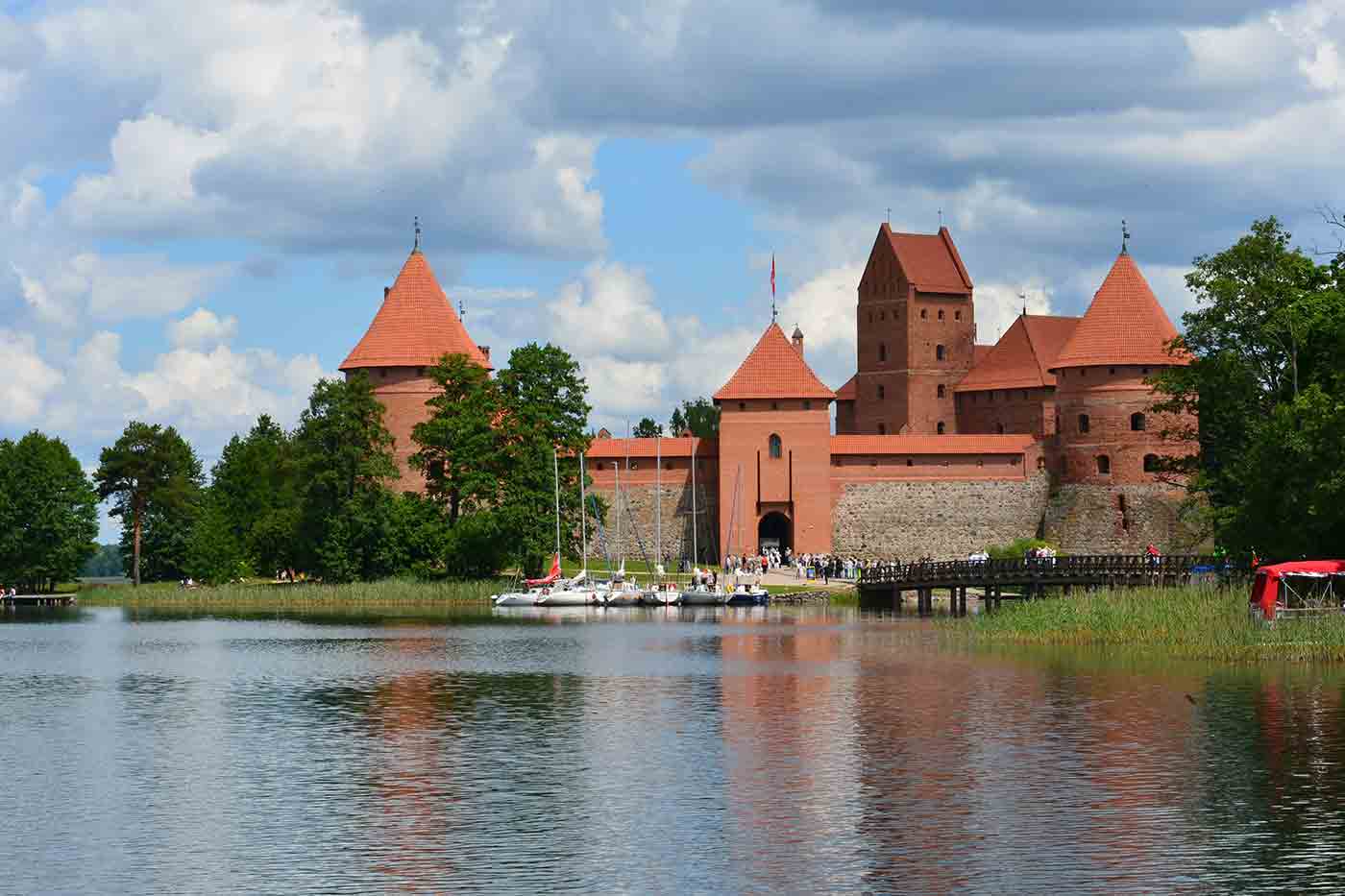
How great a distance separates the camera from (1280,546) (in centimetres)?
3688

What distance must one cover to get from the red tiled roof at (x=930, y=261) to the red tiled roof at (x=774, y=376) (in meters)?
13.9

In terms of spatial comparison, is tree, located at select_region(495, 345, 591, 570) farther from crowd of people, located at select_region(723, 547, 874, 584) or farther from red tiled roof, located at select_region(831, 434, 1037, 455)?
red tiled roof, located at select_region(831, 434, 1037, 455)

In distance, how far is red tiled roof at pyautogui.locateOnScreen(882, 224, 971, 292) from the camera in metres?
78.5

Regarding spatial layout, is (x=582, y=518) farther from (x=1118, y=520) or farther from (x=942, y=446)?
(x=1118, y=520)

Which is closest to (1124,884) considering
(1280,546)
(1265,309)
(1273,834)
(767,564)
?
(1273,834)

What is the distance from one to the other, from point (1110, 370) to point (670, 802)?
46087 mm

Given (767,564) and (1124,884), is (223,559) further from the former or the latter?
→ (1124,884)

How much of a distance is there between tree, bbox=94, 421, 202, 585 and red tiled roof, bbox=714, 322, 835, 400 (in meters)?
18.8

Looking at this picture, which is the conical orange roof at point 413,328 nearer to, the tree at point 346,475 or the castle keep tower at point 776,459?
the tree at point 346,475

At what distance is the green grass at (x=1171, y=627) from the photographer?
3128 cm

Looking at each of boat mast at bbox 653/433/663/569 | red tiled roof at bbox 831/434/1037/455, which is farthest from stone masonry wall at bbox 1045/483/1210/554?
boat mast at bbox 653/433/663/569

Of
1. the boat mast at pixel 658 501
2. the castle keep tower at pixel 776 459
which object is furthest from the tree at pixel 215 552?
the castle keep tower at pixel 776 459

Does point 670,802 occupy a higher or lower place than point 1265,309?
lower

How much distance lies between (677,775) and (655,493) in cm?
4467
